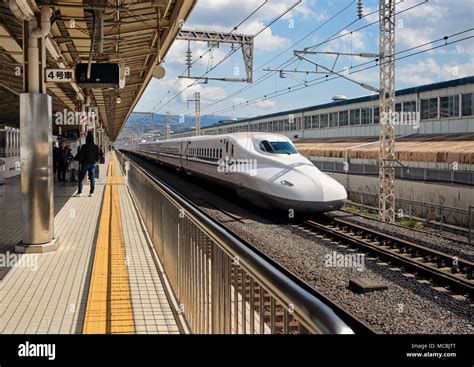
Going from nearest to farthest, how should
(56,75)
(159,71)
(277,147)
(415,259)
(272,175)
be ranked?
1. (56,75)
2. (415,259)
3. (159,71)
4. (272,175)
5. (277,147)

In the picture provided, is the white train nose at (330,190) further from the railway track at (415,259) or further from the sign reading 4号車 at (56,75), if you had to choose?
the sign reading 4号車 at (56,75)

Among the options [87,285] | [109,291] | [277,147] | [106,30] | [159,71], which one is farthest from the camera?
[277,147]

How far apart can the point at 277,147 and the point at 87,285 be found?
34.8 ft

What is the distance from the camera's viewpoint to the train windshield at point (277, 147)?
15.8 metres

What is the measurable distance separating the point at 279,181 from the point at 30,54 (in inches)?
312

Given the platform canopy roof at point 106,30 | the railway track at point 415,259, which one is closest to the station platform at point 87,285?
the platform canopy roof at point 106,30

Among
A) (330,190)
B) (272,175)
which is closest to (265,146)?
(272,175)

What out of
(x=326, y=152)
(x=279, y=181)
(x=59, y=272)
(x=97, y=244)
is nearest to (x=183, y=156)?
(x=326, y=152)

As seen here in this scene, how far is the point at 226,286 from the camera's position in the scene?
3504mm

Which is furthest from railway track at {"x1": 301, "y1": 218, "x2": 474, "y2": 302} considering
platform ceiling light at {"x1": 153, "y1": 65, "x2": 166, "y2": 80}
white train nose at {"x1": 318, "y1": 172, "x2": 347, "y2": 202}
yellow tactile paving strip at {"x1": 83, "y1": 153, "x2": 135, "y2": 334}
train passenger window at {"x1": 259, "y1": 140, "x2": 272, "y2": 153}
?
platform ceiling light at {"x1": 153, "y1": 65, "x2": 166, "y2": 80}

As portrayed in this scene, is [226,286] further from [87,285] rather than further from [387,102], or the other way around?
[387,102]

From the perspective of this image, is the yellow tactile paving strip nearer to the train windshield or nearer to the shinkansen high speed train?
the shinkansen high speed train

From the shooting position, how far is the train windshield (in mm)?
15844

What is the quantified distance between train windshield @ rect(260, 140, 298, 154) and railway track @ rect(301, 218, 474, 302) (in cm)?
305
